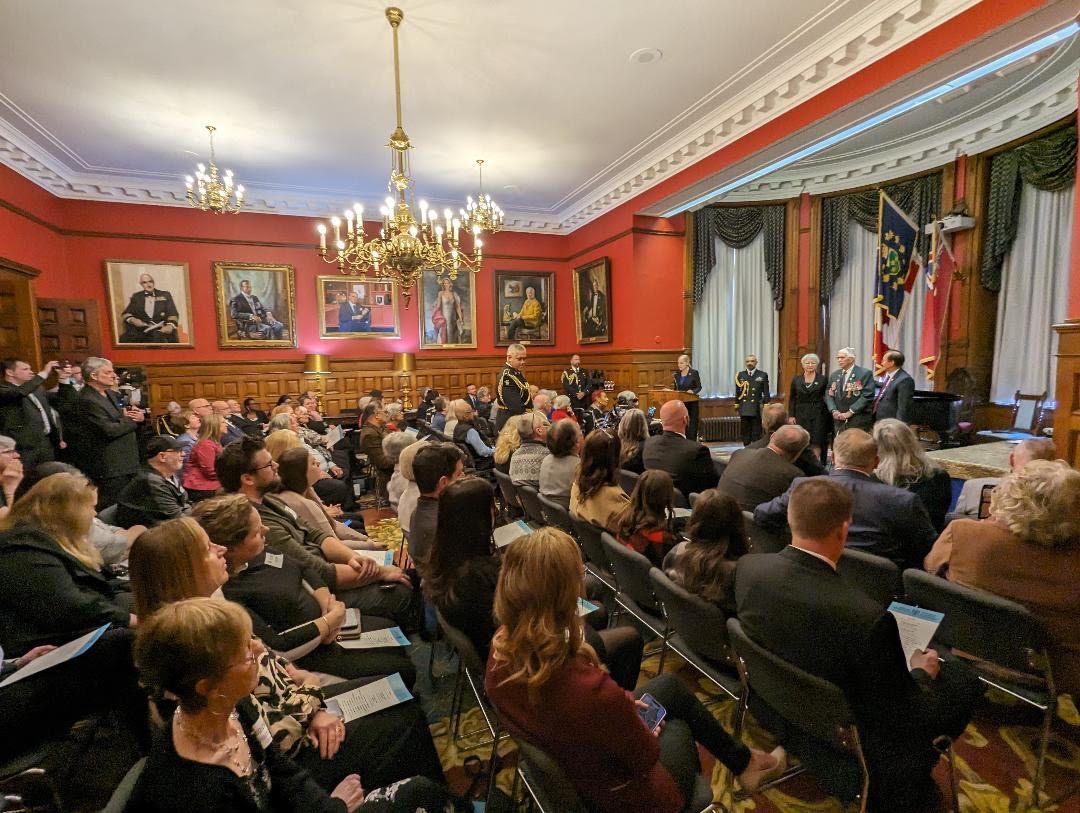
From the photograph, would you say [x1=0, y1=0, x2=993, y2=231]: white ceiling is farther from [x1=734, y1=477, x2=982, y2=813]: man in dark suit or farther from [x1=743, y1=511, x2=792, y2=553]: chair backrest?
[x1=734, y1=477, x2=982, y2=813]: man in dark suit

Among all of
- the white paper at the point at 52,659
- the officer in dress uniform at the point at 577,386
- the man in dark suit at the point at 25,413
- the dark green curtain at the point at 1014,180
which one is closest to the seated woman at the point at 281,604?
the white paper at the point at 52,659

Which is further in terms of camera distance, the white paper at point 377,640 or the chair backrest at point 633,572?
the chair backrest at point 633,572

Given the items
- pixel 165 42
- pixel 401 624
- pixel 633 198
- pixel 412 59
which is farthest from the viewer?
pixel 633 198

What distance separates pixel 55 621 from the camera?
73.0 inches

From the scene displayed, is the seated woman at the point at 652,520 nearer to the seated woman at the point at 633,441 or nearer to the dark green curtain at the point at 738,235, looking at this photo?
the seated woman at the point at 633,441

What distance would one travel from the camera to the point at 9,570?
1815mm

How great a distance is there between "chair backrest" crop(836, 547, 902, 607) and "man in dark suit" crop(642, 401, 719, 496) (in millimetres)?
1468

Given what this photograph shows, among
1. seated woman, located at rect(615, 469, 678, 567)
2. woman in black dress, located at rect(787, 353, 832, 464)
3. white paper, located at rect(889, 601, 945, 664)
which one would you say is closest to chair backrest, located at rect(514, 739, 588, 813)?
white paper, located at rect(889, 601, 945, 664)

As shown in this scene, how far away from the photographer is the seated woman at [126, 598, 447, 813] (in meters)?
1.04

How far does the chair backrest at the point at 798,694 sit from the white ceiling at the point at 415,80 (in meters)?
4.51

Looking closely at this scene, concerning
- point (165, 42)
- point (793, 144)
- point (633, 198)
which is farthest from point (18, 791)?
point (633, 198)

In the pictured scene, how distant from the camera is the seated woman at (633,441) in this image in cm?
408

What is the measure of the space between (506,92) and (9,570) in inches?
211

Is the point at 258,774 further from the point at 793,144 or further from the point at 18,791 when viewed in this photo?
the point at 793,144
